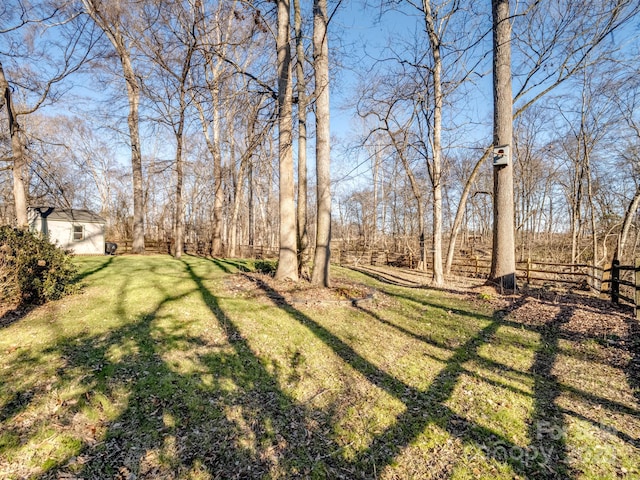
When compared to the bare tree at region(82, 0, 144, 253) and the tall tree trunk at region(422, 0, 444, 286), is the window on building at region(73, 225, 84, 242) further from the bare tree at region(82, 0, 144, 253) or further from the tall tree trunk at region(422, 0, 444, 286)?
the tall tree trunk at region(422, 0, 444, 286)

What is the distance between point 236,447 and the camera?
8.71 ft

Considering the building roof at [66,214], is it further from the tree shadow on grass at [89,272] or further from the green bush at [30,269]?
the green bush at [30,269]

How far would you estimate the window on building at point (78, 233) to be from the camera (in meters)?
18.2

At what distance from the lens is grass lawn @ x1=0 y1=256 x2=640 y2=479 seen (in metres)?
2.45

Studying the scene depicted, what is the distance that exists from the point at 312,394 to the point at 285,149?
640 cm

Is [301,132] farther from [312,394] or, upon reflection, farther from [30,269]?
[312,394]

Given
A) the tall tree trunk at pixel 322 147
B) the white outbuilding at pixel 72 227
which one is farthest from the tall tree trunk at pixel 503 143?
the white outbuilding at pixel 72 227

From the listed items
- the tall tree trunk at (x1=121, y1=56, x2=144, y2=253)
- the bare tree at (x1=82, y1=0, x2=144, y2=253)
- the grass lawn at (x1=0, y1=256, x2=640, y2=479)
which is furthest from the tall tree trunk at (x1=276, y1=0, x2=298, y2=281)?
the tall tree trunk at (x1=121, y1=56, x2=144, y2=253)

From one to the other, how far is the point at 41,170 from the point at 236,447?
12.5 metres

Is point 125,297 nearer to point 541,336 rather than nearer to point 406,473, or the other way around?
point 406,473

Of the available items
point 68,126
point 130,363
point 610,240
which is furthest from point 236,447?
point 68,126

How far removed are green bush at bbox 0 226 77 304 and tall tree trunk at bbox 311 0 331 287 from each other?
17.9 feet

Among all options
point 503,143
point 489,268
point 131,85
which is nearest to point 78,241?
point 131,85

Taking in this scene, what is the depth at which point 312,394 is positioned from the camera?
137 inches
